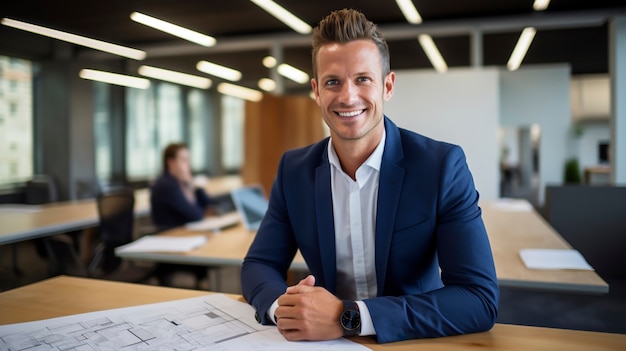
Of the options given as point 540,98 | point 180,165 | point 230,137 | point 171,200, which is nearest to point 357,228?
point 540,98

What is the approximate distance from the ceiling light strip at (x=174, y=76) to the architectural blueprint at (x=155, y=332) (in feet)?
1.81

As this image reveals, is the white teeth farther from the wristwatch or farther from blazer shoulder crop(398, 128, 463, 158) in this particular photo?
the wristwatch

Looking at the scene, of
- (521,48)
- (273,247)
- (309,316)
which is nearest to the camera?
(309,316)

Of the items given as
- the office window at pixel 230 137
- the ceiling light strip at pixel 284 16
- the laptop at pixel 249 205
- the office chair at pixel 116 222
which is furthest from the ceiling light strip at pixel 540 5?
the office window at pixel 230 137

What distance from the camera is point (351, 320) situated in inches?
36.0

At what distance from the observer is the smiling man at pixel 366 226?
0.94 m

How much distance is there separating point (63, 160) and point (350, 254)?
2.39 ft

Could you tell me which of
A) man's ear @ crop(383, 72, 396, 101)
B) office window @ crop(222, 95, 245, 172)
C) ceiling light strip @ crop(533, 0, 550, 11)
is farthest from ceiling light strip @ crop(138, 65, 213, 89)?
office window @ crop(222, 95, 245, 172)

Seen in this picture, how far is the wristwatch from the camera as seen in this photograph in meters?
0.91

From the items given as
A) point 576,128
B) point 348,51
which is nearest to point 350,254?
point 348,51

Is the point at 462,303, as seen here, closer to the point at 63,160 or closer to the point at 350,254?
the point at 350,254

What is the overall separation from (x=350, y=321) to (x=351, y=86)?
53cm

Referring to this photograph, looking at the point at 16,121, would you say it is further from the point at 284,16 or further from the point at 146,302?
the point at 284,16

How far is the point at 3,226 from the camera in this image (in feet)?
3.49
